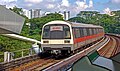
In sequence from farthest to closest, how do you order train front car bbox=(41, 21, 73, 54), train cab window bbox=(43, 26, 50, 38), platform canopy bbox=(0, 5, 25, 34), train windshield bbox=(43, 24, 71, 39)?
train cab window bbox=(43, 26, 50, 38), train windshield bbox=(43, 24, 71, 39), train front car bbox=(41, 21, 73, 54), platform canopy bbox=(0, 5, 25, 34)

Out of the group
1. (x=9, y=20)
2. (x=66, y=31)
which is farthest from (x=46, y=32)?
(x=9, y=20)

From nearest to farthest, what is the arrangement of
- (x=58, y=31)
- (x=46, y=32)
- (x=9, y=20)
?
(x=9, y=20)
(x=58, y=31)
(x=46, y=32)

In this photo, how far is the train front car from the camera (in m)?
20.7

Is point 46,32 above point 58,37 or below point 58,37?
above

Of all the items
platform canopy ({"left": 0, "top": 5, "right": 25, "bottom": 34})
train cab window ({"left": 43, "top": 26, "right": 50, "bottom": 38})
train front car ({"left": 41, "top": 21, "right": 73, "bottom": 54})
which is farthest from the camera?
train cab window ({"left": 43, "top": 26, "right": 50, "bottom": 38})

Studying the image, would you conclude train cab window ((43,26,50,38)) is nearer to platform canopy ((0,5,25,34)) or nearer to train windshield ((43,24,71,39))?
train windshield ((43,24,71,39))

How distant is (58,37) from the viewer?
20828mm

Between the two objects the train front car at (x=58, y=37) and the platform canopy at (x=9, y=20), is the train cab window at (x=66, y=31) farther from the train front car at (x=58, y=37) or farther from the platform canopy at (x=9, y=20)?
the platform canopy at (x=9, y=20)

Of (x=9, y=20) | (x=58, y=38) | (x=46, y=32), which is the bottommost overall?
(x=58, y=38)

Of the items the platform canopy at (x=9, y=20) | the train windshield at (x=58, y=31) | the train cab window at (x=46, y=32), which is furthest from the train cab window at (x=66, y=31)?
the platform canopy at (x=9, y=20)

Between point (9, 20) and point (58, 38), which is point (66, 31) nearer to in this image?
point (58, 38)

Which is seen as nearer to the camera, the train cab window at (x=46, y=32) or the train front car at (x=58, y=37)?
the train front car at (x=58, y=37)

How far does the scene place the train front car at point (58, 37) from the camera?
20672 millimetres

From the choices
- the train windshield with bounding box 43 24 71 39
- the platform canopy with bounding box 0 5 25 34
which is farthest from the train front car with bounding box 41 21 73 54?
the platform canopy with bounding box 0 5 25 34
